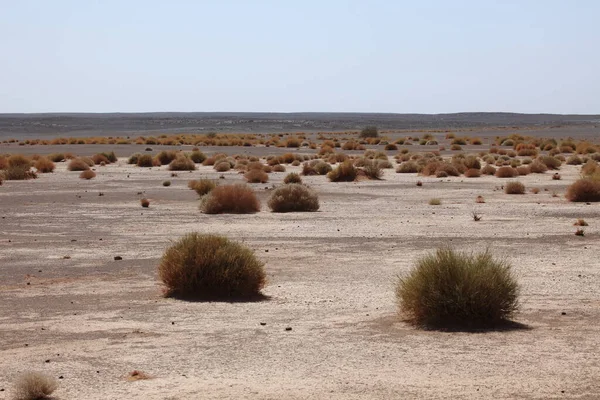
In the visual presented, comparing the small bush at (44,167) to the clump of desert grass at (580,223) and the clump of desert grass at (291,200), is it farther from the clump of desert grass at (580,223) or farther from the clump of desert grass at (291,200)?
the clump of desert grass at (580,223)

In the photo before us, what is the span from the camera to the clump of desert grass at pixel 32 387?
9.32m

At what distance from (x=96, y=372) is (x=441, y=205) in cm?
2347

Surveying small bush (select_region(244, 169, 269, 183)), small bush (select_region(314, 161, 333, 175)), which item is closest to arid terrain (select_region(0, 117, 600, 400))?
small bush (select_region(244, 169, 269, 183))

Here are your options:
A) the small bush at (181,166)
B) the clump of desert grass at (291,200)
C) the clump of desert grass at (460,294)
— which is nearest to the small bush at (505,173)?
the clump of desert grass at (291,200)

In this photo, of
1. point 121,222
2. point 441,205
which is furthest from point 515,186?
point 121,222

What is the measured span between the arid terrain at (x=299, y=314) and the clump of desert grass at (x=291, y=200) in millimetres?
448

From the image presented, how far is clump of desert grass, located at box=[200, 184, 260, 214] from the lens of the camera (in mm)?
30562

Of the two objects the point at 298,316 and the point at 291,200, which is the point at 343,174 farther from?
the point at 298,316

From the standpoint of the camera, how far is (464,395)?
952 centimetres

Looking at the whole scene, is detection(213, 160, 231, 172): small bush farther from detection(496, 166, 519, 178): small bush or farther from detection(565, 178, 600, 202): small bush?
detection(565, 178, 600, 202): small bush

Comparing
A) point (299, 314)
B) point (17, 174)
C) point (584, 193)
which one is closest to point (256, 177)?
point (17, 174)

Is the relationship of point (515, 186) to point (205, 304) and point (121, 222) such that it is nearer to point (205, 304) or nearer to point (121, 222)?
point (121, 222)

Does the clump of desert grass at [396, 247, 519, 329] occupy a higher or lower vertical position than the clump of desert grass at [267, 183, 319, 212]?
higher

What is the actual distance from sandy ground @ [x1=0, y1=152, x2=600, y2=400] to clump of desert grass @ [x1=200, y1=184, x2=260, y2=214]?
1.09 meters
